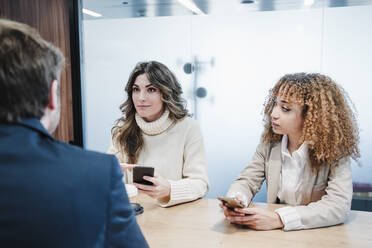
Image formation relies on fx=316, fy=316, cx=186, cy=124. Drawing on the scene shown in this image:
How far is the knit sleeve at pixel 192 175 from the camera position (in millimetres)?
1654

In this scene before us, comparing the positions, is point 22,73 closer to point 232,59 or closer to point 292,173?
point 292,173

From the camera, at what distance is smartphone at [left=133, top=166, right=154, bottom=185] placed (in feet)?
4.83

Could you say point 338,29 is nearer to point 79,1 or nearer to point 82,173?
point 79,1

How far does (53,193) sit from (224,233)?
2.87 feet

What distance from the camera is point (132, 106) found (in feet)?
7.10

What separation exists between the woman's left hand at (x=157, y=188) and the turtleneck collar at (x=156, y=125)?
47cm

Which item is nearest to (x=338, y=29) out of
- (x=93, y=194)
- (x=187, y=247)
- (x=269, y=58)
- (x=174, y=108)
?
(x=269, y=58)

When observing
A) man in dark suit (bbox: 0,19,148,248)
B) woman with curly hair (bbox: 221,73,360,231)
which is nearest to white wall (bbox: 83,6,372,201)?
woman with curly hair (bbox: 221,73,360,231)

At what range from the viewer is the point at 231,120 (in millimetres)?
3436

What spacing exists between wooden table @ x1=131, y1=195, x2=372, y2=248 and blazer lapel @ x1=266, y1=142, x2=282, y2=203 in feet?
1.35

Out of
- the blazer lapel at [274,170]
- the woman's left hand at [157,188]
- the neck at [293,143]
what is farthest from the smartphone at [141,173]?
the neck at [293,143]

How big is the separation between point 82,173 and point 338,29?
3009mm

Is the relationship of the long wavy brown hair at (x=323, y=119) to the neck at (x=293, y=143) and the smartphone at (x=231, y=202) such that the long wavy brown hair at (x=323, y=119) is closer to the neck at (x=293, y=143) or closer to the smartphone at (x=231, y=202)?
the neck at (x=293, y=143)

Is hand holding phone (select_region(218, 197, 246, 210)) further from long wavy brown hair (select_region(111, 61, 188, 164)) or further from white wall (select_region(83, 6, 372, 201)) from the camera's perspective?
white wall (select_region(83, 6, 372, 201))
